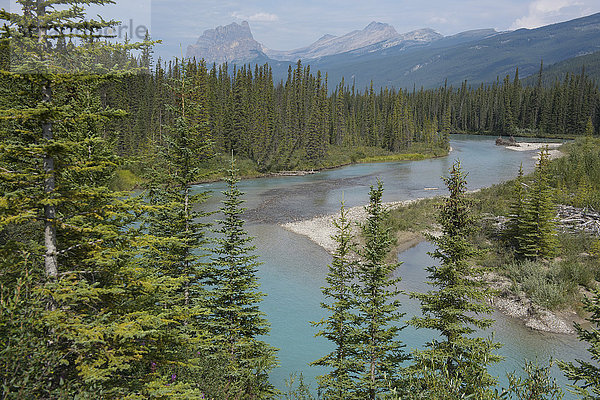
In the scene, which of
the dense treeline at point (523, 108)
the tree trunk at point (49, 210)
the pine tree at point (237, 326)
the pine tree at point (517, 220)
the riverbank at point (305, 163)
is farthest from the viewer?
the dense treeline at point (523, 108)

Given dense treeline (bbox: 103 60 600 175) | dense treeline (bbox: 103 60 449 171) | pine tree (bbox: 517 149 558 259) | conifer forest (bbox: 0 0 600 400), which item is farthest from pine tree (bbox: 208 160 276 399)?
dense treeline (bbox: 103 60 449 171)

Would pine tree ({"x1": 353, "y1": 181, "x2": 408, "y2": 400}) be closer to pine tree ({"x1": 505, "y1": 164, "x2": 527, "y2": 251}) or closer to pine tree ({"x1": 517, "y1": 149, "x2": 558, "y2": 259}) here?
pine tree ({"x1": 517, "y1": 149, "x2": 558, "y2": 259})

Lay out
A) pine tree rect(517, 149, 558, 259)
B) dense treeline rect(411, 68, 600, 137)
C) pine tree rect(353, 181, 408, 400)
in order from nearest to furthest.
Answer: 1. pine tree rect(353, 181, 408, 400)
2. pine tree rect(517, 149, 558, 259)
3. dense treeline rect(411, 68, 600, 137)

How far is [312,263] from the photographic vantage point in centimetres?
2897

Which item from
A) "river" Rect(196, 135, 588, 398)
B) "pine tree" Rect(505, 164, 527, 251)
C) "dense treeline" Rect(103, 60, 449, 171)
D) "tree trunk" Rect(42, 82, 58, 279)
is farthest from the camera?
"dense treeline" Rect(103, 60, 449, 171)

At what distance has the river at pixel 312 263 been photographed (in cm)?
1775

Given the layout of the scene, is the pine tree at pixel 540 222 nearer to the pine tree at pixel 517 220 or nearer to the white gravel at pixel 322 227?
the pine tree at pixel 517 220

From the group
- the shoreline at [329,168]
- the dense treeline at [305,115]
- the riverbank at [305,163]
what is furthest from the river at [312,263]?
the dense treeline at [305,115]

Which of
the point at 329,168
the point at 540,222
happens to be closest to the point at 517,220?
the point at 540,222

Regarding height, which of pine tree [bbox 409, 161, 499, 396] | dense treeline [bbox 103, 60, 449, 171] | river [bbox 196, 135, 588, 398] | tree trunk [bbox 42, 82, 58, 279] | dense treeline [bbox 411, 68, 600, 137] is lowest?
river [bbox 196, 135, 588, 398]

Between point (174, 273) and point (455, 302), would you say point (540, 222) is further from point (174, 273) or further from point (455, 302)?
point (174, 273)

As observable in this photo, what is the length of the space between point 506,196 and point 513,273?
52.4 feet

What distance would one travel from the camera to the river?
1775 centimetres

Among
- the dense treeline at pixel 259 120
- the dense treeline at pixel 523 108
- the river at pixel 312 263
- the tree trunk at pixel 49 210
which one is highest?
the dense treeline at pixel 523 108
